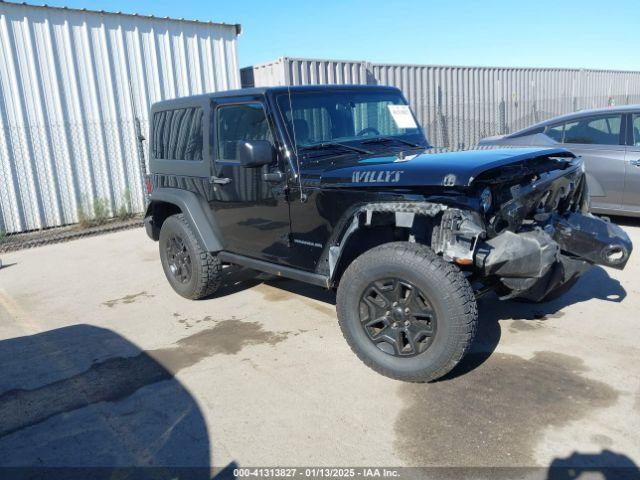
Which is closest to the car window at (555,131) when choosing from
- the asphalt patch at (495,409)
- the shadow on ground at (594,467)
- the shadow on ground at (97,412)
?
the asphalt patch at (495,409)

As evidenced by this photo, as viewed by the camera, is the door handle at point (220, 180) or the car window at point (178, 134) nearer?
the door handle at point (220, 180)

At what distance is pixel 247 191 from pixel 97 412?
1.97 metres

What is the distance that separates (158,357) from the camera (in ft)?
13.5

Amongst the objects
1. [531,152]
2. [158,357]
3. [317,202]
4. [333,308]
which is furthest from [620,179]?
[158,357]

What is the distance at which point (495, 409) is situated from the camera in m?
3.14

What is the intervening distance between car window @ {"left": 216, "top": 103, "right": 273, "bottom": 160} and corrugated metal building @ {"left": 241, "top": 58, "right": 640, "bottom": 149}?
→ 7.00 meters

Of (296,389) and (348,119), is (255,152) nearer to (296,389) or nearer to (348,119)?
(348,119)

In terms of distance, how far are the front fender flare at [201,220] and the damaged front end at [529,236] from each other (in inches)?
91.2

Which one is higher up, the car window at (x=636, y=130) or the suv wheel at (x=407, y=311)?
the car window at (x=636, y=130)

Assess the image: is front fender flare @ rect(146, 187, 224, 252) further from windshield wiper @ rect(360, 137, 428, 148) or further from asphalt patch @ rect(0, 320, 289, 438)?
windshield wiper @ rect(360, 137, 428, 148)

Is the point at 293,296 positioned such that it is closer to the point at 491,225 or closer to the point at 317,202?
the point at 317,202

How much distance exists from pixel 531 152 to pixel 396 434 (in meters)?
2.06

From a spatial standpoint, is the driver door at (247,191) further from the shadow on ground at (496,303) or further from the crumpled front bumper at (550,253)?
the crumpled front bumper at (550,253)

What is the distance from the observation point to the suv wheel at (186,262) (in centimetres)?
510
